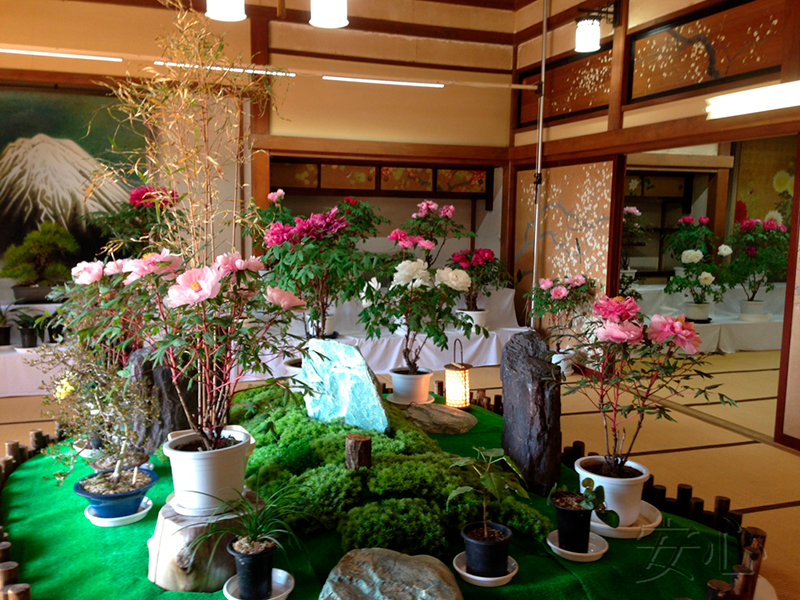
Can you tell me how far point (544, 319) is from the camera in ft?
19.9

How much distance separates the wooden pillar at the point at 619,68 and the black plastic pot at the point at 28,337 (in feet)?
14.8

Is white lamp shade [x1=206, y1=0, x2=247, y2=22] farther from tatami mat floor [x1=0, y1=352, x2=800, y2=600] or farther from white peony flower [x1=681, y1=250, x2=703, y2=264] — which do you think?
white peony flower [x1=681, y1=250, x2=703, y2=264]

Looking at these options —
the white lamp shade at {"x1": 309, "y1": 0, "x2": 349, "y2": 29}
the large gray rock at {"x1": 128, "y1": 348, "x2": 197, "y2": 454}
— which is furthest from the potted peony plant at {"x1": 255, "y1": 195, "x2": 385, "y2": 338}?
the white lamp shade at {"x1": 309, "y1": 0, "x2": 349, "y2": 29}

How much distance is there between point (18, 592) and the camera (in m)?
1.71

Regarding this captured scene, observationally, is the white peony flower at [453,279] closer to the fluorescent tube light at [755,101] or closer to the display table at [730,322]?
the fluorescent tube light at [755,101]

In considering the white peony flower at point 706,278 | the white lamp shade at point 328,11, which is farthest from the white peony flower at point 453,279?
the white peony flower at point 706,278

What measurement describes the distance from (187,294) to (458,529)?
3.79ft

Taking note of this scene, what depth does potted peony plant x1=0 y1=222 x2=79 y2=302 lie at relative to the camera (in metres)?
5.23

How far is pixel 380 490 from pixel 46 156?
177 inches

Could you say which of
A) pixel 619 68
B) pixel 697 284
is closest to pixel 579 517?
pixel 619 68

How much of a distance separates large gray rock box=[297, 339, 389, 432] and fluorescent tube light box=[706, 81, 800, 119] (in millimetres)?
2696

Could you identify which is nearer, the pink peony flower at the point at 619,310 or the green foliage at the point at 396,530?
the green foliage at the point at 396,530

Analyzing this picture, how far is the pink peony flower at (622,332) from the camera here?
2.15 metres

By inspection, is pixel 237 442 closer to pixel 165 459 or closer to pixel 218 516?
pixel 218 516
